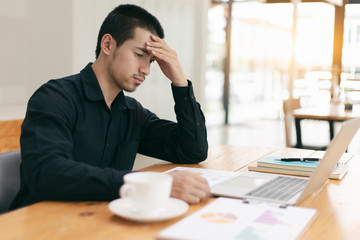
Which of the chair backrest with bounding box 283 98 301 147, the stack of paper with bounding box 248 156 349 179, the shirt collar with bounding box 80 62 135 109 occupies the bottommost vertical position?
the chair backrest with bounding box 283 98 301 147

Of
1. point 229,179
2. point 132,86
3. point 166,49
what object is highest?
point 166,49

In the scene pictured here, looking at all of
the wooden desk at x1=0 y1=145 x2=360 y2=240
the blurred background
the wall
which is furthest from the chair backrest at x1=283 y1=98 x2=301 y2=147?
the wooden desk at x1=0 y1=145 x2=360 y2=240

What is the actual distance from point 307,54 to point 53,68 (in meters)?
5.80

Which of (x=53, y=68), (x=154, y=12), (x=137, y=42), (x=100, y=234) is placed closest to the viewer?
(x=100, y=234)

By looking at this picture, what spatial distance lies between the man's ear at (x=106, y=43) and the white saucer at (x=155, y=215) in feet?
2.38

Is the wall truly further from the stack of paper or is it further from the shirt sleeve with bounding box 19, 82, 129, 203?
the stack of paper

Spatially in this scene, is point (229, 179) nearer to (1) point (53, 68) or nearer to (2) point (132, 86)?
(2) point (132, 86)

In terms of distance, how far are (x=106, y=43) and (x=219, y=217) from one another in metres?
0.88

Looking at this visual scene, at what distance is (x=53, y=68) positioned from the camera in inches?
89.4

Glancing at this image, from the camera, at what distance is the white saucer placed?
2.80 ft

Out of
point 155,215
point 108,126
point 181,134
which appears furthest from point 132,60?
point 155,215

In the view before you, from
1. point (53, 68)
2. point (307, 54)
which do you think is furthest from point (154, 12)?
point (307, 54)

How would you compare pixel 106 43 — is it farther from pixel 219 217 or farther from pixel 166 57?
pixel 219 217

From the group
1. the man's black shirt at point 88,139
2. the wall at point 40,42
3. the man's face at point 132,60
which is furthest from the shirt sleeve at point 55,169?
the wall at point 40,42
